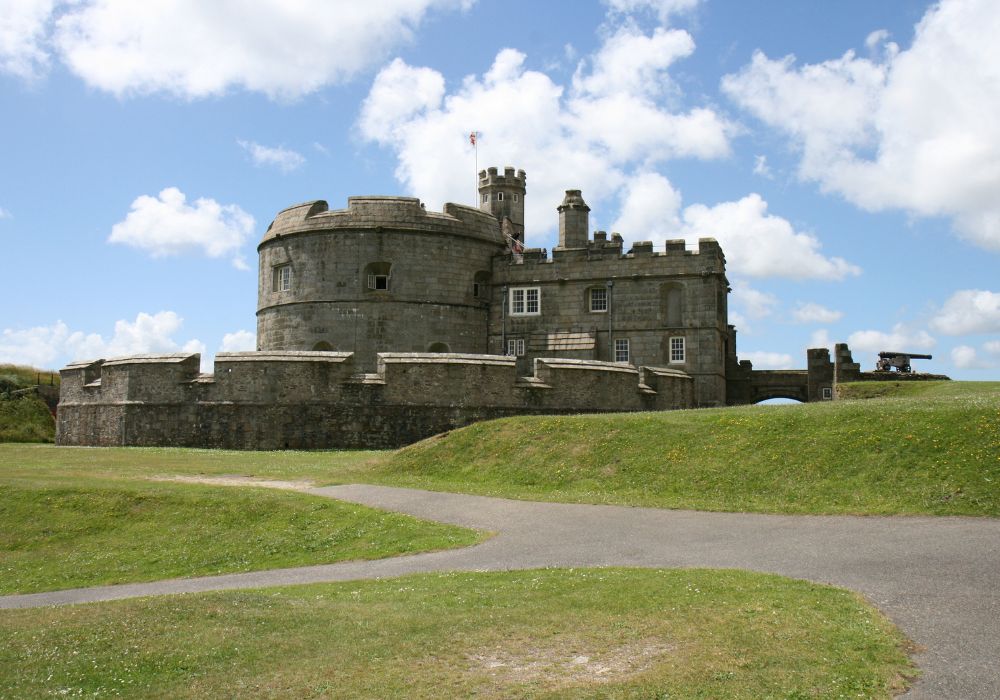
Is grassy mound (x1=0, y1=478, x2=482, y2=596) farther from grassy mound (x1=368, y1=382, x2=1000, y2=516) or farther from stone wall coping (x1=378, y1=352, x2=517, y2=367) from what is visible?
stone wall coping (x1=378, y1=352, x2=517, y2=367)

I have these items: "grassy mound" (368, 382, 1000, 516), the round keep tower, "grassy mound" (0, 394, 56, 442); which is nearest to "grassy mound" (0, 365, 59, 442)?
"grassy mound" (0, 394, 56, 442)

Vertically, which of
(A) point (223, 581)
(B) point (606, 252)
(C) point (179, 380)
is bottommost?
(A) point (223, 581)

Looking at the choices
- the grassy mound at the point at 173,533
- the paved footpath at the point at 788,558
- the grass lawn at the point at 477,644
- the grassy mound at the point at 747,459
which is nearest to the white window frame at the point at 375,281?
the grassy mound at the point at 747,459

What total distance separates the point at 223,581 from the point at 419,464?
10.7 meters

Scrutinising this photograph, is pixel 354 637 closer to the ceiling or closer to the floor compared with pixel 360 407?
closer to the floor

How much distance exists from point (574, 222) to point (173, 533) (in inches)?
1152

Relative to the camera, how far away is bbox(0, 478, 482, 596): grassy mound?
1429cm

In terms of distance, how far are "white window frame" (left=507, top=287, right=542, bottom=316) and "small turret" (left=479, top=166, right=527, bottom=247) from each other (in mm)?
12470

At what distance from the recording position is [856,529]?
13656mm

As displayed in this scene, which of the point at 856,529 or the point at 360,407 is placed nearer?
the point at 856,529

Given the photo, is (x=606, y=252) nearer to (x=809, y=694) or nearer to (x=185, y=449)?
(x=185, y=449)

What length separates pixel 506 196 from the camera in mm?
54438

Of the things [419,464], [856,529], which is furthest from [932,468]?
[419,464]

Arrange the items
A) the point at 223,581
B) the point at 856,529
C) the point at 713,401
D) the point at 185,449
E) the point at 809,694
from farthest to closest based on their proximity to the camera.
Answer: the point at 713,401
the point at 185,449
the point at 856,529
the point at 223,581
the point at 809,694
